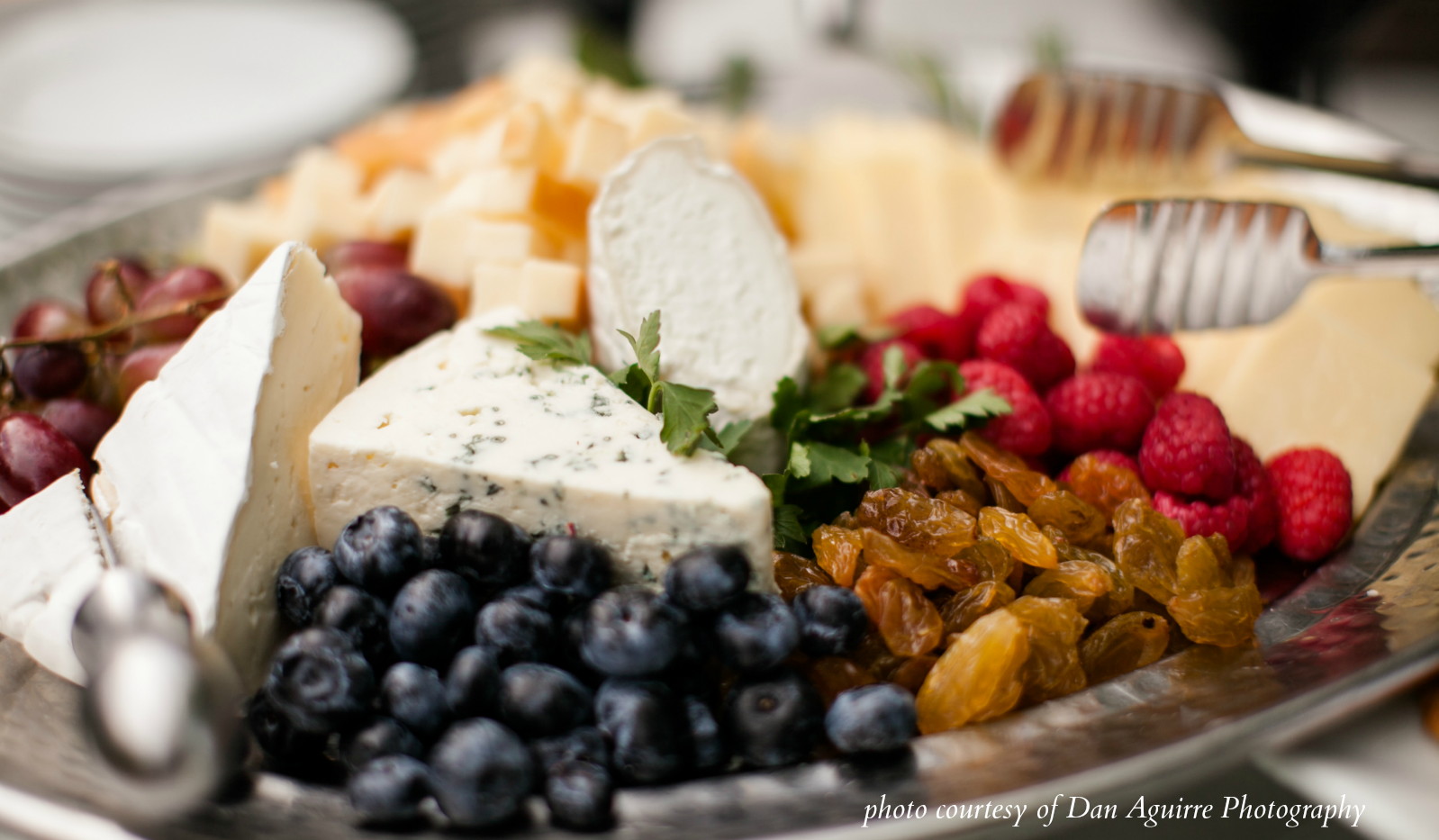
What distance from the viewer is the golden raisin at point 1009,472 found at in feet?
2.97

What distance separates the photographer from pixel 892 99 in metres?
2.04

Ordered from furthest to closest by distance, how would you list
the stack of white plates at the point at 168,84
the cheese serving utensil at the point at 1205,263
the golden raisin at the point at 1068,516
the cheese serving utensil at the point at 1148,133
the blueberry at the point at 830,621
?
the stack of white plates at the point at 168,84 → the cheese serving utensil at the point at 1148,133 → the cheese serving utensil at the point at 1205,263 → the golden raisin at the point at 1068,516 → the blueberry at the point at 830,621

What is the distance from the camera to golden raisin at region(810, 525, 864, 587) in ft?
2.65

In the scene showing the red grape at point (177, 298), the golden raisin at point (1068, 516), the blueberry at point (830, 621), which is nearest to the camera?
the blueberry at point (830, 621)

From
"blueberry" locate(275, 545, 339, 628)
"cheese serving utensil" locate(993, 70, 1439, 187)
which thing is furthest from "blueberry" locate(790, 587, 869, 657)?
"cheese serving utensil" locate(993, 70, 1439, 187)

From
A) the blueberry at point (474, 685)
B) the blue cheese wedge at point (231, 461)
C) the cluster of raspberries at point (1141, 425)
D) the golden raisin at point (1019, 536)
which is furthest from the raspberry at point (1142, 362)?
the blue cheese wedge at point (231, 461)

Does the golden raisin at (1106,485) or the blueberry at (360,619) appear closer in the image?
the blueberry at (360,619)

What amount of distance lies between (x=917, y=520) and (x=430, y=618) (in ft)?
1.47

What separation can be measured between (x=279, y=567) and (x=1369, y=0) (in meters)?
2.56

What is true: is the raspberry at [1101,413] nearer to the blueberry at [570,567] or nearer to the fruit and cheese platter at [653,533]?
the fruit and cheese platter at [653,533]

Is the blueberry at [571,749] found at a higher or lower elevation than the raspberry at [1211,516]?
lower

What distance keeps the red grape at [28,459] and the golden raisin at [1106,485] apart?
1.06 metres

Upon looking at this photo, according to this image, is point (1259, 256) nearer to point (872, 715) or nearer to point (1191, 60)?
point (872, 715)

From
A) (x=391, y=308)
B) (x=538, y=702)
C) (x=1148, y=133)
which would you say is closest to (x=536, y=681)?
(x=538, y=702)
